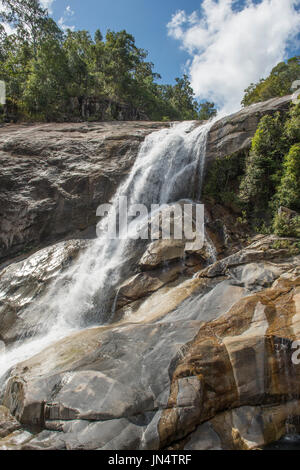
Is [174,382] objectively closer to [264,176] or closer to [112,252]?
[112,252]

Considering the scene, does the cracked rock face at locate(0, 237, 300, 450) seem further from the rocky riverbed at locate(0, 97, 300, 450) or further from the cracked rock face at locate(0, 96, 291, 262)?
the cracked rock face at locate(0, 96, 291, 262)

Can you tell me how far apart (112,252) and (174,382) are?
7.21 metres

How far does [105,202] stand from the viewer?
48.4 feet

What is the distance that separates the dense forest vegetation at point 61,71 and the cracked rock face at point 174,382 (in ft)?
78.8

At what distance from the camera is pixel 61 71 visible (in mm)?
26422

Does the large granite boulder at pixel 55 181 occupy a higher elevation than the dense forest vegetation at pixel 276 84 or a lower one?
lower

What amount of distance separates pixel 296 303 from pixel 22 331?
821cm

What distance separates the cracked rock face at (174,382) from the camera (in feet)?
15.7

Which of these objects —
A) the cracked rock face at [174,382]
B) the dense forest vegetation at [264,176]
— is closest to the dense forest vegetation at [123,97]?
the dense forest vegetation at [264,176]

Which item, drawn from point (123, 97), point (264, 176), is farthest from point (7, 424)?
point (123, 97)

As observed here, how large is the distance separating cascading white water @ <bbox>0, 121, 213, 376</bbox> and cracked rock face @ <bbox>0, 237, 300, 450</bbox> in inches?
88.2

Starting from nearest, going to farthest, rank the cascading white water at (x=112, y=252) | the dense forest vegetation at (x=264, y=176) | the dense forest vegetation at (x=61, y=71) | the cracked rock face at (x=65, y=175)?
the cascading white water at (x=112, y=252)
the dense forest vegetation at (x=264, y=176)
the cracked rock face at (x=65, y=175)
the dense forest vegetation at (x=61, y=71)

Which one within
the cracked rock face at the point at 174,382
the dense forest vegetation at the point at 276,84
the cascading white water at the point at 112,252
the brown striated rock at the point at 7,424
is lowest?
the brown striated rock at the point at 7,424

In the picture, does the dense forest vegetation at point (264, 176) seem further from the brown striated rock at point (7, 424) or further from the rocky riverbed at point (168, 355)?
the brown striated rock at point (7, 424)
